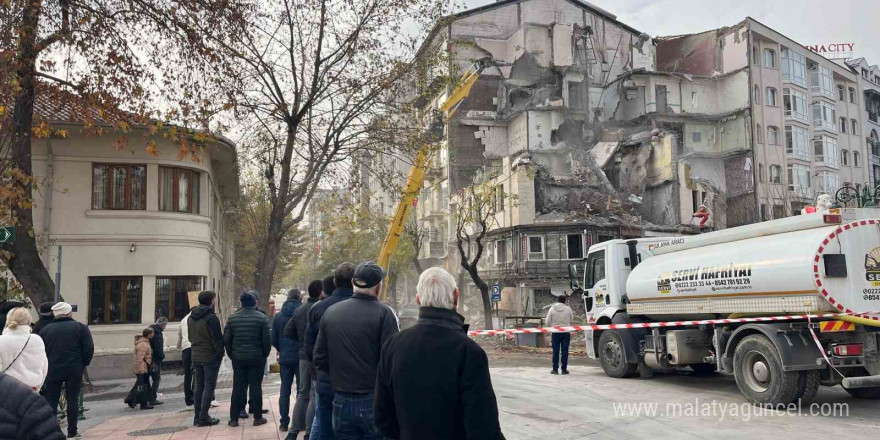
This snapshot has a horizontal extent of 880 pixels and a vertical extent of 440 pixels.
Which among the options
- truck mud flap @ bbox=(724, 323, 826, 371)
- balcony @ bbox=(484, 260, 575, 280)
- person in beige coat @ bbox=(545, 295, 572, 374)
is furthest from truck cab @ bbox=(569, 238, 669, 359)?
balcony @ bbox=(484, 260, 575, 280)

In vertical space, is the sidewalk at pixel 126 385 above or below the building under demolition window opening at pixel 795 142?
below

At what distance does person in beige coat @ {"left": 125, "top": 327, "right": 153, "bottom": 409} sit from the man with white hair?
9004 mm

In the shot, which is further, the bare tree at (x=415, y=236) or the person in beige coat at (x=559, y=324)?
the bare tree at (x=415, y=236)

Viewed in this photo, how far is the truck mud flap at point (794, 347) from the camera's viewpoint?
9.02 m

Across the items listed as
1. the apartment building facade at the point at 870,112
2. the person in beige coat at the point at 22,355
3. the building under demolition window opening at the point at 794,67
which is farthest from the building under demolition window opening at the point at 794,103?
the person in beige coat at the point at 22,355

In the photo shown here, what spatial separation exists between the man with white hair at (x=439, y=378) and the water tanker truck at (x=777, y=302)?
7.32 m

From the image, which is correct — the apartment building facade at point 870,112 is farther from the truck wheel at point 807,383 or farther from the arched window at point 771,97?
the truck wheel at point 807,383

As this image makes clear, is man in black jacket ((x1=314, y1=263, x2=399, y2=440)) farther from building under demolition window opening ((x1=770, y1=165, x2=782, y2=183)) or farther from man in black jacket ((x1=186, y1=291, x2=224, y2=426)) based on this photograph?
building under demolition window opening ((x1=770, y1=165, x2=782, y2=183))

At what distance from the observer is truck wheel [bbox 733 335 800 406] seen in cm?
916

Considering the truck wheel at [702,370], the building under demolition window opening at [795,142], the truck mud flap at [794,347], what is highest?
the building under demolition window opening at [795,142]

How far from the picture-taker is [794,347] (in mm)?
9133

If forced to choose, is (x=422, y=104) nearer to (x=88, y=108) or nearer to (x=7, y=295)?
(x=88, y=108)

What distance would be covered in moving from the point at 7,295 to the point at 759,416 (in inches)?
619

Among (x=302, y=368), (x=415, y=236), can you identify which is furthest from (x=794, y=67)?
(x=302, y=368)
